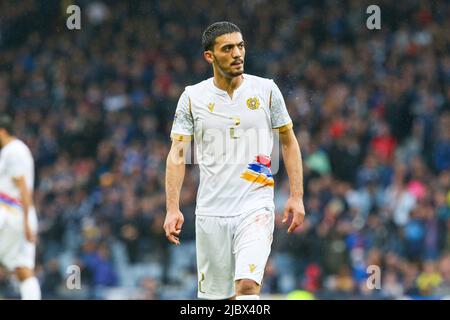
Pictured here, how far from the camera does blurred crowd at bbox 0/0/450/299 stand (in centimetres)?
1513

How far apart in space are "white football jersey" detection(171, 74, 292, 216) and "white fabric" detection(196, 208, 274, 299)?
0.08 metres

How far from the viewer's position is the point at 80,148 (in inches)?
728

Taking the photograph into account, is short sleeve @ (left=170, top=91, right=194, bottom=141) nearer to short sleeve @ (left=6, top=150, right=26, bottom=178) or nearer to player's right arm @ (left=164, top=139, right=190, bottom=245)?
player's right arm @ (left=164, top=139, right=190, bottom=245)

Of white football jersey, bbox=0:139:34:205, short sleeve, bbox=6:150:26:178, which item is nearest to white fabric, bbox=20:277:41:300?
white football jersey, bbox=0:139:34:205

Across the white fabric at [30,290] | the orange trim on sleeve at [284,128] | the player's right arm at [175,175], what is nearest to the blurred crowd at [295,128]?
the white fabric at [30,290]

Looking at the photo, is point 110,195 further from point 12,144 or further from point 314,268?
point 12,144

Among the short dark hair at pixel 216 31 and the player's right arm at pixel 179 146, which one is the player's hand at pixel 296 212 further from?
the short dark hair at pixel 216 31

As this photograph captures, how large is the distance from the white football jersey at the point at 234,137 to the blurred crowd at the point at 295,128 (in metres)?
6.19

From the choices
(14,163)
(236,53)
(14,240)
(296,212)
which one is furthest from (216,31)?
(14,240)

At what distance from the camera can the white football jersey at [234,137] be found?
8.00 metres

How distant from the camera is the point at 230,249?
805 cm

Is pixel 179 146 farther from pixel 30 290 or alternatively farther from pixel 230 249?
pixel 30 290

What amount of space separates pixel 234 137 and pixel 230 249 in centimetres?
83
